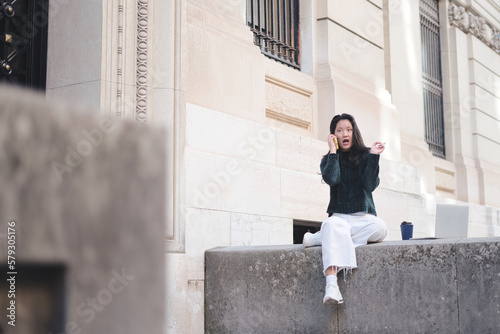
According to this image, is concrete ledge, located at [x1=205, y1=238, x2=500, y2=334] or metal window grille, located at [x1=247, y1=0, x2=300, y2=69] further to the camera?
metal window grille, located at [x1=247, y1=0, x2=300, y2=69]

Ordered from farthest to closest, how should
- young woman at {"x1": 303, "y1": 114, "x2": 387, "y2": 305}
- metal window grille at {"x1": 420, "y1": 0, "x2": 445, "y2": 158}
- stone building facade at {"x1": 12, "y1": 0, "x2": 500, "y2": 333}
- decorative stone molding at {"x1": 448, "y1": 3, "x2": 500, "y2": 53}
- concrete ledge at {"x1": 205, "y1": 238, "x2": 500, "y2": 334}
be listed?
decorative stone molding at {"x1": 448, "y1": 3, "x2": 500, "y2": 53} < metal window grille at {"x1": 420, "y1": 0, "x2": 445, "y2": 158} < stone building facade at {"x1": 12, "y1": 0, "x2": 500, "y2": 333} < young woman at {"x1": 303, "y1": 114, "x2": 387, "y2": 305} < concrete ledge at {"x1": 205, "y1": 238, "x2": 500, "y2": 334}

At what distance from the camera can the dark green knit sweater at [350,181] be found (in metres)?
6.15

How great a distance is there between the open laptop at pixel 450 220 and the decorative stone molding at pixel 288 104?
10.9 ft

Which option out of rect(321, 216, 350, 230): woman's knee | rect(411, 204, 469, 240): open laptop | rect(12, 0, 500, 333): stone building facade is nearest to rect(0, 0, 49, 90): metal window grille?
rect(12, 0, 500, 333): stone building facade

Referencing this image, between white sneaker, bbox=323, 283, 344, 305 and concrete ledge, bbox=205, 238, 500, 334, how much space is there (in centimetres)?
20

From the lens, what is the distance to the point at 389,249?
577 centimetres

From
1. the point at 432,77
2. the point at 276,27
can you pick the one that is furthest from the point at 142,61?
the point at 432,77

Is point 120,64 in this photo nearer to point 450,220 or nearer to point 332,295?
point 332,295

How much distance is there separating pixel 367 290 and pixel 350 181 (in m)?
0.99

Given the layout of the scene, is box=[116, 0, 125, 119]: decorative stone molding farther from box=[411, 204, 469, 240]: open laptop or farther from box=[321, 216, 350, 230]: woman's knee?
box=[411, 204, 469, 240]: open laptop

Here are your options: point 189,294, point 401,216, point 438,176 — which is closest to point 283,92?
point 401,216

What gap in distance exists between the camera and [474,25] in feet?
52.7

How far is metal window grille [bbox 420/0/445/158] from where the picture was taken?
14438mm

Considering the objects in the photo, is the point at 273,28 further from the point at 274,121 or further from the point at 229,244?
the point at 229,244
